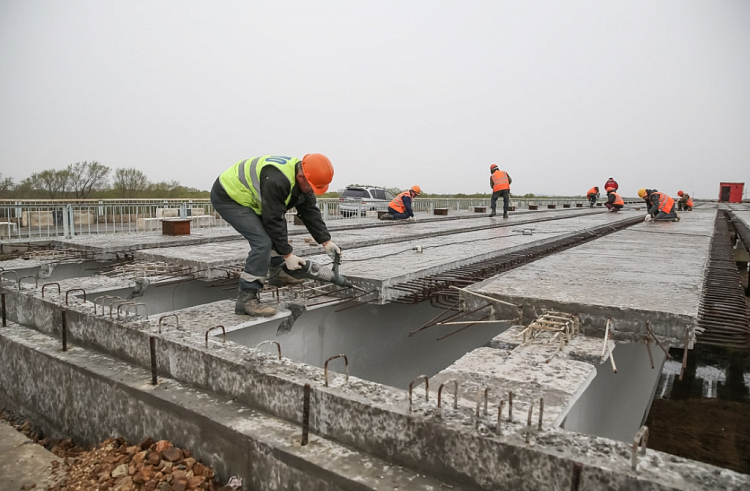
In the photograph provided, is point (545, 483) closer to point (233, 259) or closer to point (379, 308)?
point (379, 308)

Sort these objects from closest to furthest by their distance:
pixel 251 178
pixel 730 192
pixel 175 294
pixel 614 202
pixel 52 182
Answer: pixel 251 178 < pixel 175 294 < pixel 614 202 < pixel 52 182 < pixel 730 192

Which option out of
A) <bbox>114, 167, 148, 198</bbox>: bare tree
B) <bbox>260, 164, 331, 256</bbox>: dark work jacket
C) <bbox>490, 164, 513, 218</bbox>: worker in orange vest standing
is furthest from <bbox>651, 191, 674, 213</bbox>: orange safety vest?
<bbox>114, 167, 148, 198</bbox>: bare tree

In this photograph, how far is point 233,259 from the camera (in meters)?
5.93

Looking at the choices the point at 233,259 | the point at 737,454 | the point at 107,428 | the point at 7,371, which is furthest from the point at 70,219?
the point at 737,454

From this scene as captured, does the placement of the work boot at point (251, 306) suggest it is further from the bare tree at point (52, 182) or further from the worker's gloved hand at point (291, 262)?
the bare tree at point (52, 182)

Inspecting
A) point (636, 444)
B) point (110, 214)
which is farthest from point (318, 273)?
point (110, 214)

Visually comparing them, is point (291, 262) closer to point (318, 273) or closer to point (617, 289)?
point (318, 273)

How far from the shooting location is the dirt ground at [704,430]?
16.5 feet

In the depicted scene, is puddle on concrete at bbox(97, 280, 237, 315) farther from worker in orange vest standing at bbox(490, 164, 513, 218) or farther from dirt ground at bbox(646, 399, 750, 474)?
worker in orange vest standing at bbox(490, 164, 513, 218)

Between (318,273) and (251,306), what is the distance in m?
0.67

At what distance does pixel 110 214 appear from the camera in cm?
1812

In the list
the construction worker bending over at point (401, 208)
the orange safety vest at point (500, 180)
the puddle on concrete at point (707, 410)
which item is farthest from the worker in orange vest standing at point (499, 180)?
the puddle on concrete at point (707, 410)

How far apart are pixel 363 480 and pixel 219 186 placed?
293cm

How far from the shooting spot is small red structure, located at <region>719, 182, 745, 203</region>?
48.0 metres
